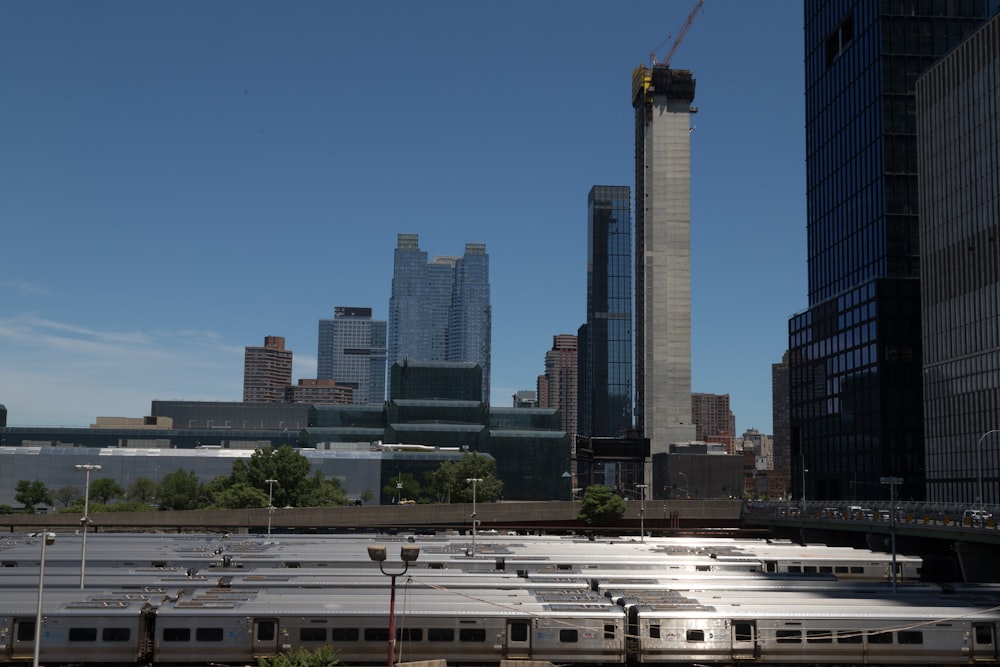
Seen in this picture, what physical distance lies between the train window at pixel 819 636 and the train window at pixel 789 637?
40 cm

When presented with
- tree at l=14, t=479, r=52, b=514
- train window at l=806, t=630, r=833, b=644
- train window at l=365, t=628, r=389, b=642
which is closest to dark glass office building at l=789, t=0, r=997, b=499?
train window at l=806, t=630, r=833, b=644

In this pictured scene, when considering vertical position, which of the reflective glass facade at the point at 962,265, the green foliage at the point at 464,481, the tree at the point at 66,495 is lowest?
the tree at the point at 66,495

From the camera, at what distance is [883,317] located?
144 m

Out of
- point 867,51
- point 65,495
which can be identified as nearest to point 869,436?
point 867,51

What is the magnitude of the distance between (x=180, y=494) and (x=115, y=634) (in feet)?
433

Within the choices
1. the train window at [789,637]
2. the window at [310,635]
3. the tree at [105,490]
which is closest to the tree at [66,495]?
the tree at [105,490]

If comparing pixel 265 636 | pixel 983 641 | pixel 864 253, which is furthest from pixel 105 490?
pixel 983 641

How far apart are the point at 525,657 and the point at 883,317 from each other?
117203mm

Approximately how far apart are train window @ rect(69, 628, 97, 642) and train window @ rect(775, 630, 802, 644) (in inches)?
1149

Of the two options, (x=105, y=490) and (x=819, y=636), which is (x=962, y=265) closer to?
(x=819, y=636)

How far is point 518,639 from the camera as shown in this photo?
42312 mm

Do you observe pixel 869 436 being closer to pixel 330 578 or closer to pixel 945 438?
pixel 945 438

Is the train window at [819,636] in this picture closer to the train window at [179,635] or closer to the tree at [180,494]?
the train window at [179,635]

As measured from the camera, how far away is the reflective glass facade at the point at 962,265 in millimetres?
116375
